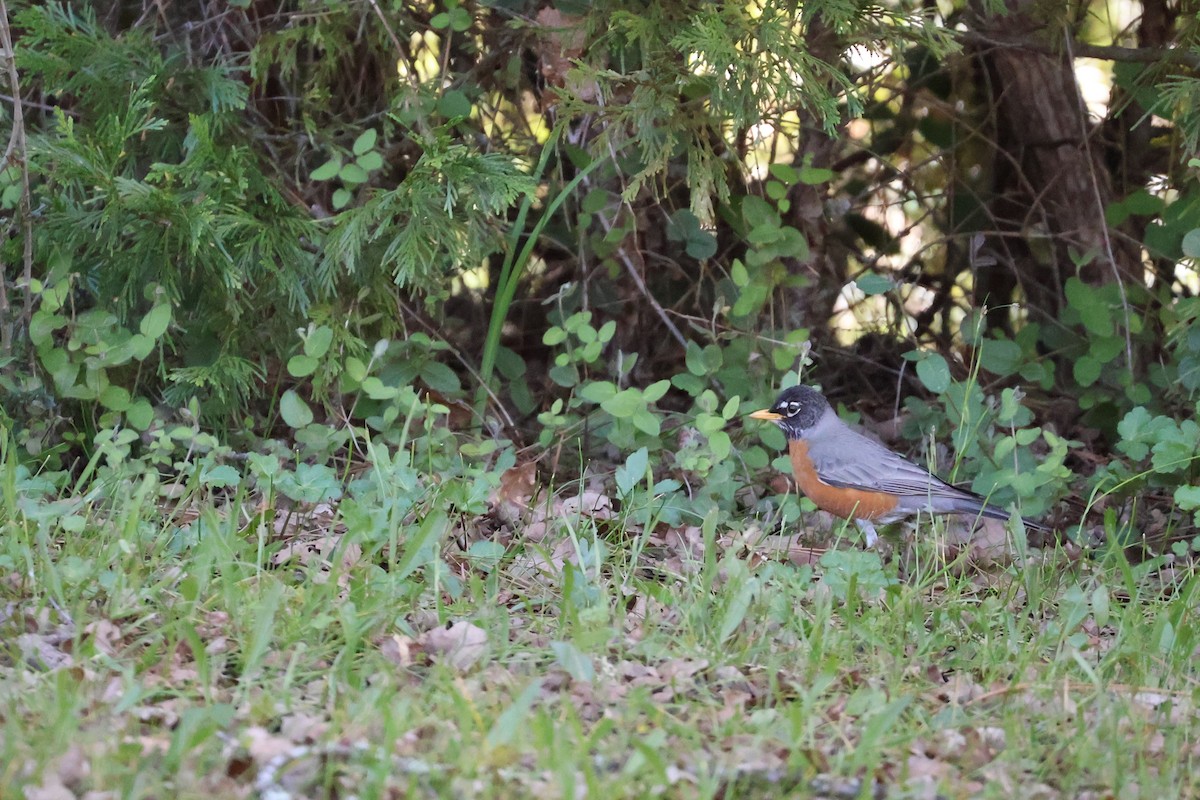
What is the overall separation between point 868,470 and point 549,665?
6.46ft

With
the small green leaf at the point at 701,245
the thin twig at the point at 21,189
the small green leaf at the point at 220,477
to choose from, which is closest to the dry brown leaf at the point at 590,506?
the small green leaf at the point at 220,477

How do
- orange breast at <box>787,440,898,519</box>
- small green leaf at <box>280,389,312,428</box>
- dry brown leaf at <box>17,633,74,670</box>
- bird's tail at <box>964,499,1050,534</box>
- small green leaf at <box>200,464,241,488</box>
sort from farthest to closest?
orange breast at <box>787,440,898,519</box>, bird's tail at <box>964,499,1050,534</box>, small green leaf at <box>280,389,312,428</box>, small green leaf at <box>200,464,241,488</box>, dry brown leaf at <box>17,633,74,670</box>

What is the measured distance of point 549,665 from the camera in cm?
287

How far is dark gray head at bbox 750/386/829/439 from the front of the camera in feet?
15.1

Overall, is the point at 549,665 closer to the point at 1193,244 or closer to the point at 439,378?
the point at 439,378

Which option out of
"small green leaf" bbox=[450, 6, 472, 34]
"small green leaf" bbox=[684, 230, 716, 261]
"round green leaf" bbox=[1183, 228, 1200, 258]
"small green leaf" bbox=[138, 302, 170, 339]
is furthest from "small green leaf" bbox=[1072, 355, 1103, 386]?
"small green leaf" bbox=[138, 302, 170, 339]

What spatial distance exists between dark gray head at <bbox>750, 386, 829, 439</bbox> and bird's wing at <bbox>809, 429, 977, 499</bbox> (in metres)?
0.13

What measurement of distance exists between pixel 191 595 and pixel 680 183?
9.93 ft

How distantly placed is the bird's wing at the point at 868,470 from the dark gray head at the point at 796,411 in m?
0.13

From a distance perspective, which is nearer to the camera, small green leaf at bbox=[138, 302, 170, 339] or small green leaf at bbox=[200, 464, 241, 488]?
small green leaf at bbox=[200, 464, 241, 488]

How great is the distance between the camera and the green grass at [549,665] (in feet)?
7.58

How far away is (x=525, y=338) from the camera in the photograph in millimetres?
5648

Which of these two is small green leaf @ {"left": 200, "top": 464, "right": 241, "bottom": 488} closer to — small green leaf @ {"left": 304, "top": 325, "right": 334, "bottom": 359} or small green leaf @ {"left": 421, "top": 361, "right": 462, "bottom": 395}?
small green leaf @ {"left": 304, "top": 325, "right": 334, "bottom": 359}

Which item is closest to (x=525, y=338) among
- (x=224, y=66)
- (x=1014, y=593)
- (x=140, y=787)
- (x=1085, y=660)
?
(x=224, y=66)
